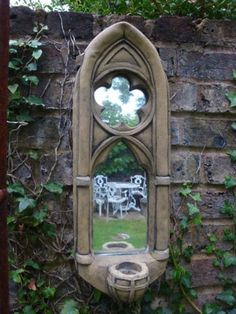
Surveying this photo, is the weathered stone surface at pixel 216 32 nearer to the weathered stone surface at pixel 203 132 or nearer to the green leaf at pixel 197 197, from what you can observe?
the weathered stone surface at pixel 203 132

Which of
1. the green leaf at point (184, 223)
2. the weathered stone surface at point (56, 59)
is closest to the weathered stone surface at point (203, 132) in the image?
the green leaf at point (184, 223)

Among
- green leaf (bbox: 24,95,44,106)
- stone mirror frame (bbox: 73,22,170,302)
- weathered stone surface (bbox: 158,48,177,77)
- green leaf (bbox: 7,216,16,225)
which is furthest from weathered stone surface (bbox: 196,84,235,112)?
green leaf (bbox: 7,216,16,225)

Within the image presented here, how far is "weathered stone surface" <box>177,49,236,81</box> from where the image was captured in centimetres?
198

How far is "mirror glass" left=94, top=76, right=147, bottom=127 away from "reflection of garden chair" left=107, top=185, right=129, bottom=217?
0.97 feet

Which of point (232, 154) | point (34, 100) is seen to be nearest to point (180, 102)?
point (232, 154)

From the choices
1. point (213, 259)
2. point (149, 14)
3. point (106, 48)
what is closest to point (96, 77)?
point (106, 48)

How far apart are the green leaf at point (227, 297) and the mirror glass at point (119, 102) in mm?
1044

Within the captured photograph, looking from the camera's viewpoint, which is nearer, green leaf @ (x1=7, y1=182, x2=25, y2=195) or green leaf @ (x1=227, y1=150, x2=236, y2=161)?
green leaf @ (x1=7, y1=182, x2=25, y2=195)

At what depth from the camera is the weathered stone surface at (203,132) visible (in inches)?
78.5

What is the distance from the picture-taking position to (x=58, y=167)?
1.89 metres

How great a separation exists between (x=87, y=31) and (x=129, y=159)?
26.4 inches

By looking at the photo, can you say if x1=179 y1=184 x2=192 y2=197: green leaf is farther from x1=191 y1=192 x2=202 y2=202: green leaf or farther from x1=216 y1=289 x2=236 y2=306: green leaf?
→ x1=216 y1=289 x2=236 y2=306: green leaf

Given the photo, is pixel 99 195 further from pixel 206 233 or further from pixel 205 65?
pixel 205 65

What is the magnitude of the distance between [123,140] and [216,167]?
2.00 feet
